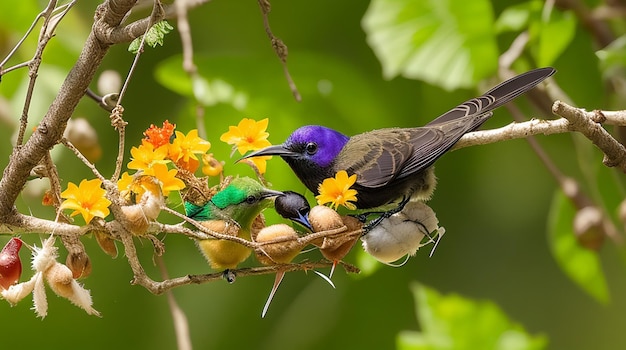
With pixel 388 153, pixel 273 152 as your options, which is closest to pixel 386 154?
pixel 388 153

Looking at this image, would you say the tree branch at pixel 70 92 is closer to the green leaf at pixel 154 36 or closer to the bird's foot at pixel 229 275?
the green leaf at pixel 154 36

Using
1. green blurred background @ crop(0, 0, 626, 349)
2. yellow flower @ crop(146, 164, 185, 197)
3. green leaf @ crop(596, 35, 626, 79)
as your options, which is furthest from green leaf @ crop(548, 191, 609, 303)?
yellow flower @ crop(146, 164, 185, 197)

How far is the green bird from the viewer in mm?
658

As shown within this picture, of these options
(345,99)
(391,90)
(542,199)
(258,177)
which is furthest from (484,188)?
(258,177)

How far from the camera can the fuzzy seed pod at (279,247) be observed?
0.65m

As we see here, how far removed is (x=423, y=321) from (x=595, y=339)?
0.63 metres

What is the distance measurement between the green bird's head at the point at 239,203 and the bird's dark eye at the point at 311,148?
0.12 metres

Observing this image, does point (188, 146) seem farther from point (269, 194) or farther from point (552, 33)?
point (552, 33)

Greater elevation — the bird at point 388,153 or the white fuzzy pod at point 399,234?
the bird at point 388,153

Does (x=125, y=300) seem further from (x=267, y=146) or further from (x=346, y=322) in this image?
(x=267, y=146)

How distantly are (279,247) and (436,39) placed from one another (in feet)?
3.17

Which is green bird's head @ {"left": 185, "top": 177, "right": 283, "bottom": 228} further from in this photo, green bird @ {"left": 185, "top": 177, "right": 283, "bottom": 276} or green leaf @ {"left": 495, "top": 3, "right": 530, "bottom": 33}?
green leaf @ {"left": 495, "top": 3, "right": 530, "bottom": 33}

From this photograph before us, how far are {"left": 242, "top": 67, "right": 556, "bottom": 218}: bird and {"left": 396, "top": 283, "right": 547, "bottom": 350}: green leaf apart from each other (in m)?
0.64

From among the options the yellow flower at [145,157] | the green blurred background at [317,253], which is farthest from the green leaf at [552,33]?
the yellow flower at [145,157]
